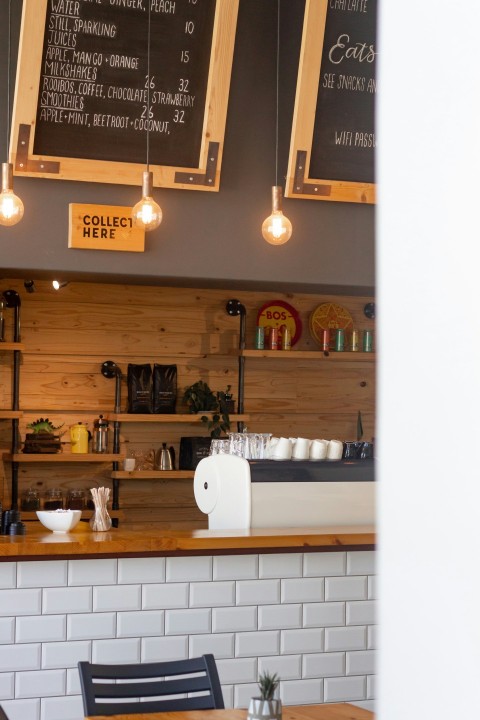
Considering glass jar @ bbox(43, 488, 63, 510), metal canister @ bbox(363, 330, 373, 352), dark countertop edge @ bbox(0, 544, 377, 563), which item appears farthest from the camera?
metal canister @ bbox(363, 330, 373, 352)

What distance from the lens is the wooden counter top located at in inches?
139

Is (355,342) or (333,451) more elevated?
(355,342)

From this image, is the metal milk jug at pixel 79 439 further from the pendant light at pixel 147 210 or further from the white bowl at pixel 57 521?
the pendant light at pixel 147 210

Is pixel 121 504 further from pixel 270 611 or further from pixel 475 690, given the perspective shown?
pixel 475 690

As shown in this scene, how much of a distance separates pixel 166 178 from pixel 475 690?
4653 millimetres

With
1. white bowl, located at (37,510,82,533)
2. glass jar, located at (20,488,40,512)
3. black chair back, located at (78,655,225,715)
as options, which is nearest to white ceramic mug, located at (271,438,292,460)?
white bowl, located at (37,510,82,533)

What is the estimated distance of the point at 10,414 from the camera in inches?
242

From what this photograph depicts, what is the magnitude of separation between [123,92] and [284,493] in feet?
7.14

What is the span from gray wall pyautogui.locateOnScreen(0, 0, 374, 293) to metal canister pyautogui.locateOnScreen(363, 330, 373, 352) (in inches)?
72.8

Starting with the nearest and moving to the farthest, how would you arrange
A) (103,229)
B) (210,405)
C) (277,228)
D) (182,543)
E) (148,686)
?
(148,686), (182,543), (277,228), (103,229), (210,405)

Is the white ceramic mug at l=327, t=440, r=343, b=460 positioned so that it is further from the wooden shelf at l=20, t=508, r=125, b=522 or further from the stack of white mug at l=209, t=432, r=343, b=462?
the wooden shelf at l=20, t=508, r=125, b=522

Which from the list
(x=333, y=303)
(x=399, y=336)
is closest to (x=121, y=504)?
(x=333, y=303)

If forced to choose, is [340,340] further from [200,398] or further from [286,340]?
[200,398]

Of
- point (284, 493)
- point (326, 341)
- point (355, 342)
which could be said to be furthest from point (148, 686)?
point (355, 342)
